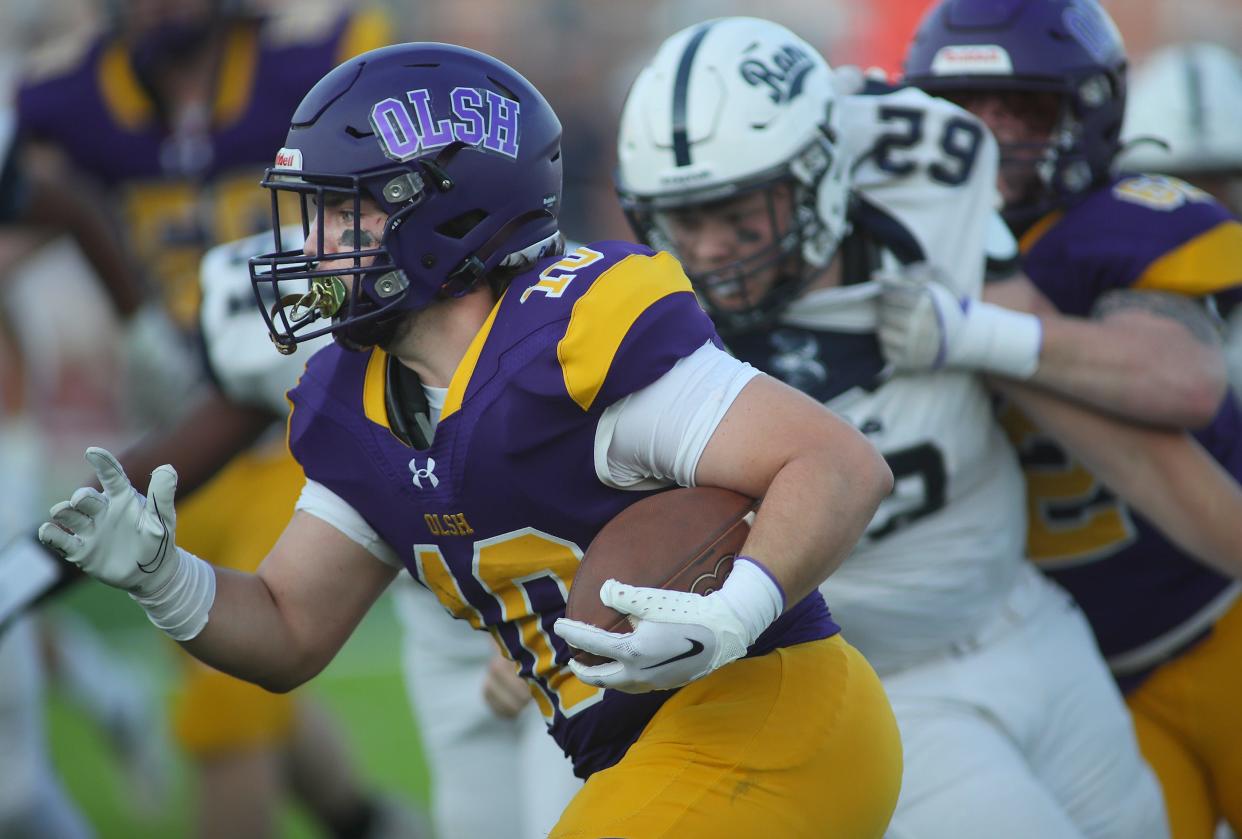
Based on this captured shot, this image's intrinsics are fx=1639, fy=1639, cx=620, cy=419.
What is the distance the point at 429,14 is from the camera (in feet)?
36.5

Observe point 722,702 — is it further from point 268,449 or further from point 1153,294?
point 268,449

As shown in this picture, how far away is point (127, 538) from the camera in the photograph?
219cm

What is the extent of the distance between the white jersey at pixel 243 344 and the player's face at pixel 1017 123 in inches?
59.9

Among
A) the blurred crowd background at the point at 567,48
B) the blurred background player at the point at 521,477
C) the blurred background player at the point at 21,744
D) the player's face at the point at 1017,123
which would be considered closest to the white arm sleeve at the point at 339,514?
the blurred background player at the point at 521,477

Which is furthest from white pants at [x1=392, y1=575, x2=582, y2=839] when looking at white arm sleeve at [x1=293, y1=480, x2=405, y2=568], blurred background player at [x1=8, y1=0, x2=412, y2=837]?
white arm sleeve at [x1=293, y1=480, x2=405, y2=568]

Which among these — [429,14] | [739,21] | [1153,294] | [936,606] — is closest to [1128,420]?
[1153,294]

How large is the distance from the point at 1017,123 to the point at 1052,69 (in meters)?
0.14

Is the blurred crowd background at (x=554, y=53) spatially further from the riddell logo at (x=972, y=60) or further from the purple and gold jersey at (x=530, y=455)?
the purple and gold jersey at (x=530, y=455)

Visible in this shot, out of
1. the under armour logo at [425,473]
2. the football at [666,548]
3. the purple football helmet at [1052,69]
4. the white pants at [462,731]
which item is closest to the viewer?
the football at [666,548]

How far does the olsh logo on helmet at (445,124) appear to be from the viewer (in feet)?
7.66

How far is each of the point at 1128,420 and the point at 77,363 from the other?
807 cm

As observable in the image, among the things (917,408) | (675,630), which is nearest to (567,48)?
(917,408)

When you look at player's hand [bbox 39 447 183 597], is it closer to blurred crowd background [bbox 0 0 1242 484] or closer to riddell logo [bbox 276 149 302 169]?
riddell logo [bbox 276 149 302 169]

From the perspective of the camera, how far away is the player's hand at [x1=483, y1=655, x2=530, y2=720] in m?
3.26
